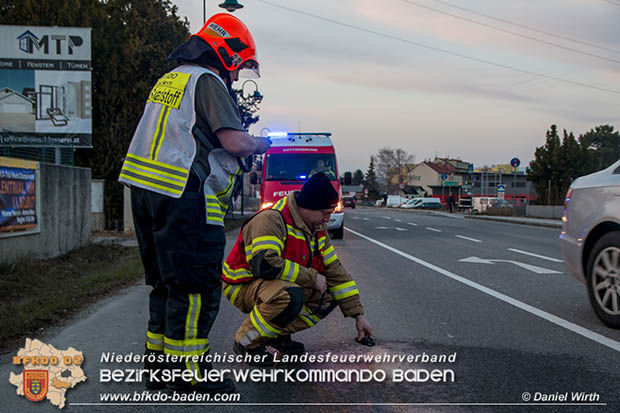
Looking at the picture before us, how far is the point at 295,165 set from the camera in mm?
16281

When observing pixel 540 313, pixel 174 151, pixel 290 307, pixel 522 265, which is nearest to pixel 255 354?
pixel 290 307

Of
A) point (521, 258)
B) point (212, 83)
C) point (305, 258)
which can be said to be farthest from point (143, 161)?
point (521, 258)

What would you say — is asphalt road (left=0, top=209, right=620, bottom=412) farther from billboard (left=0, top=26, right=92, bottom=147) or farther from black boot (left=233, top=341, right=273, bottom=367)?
billboard (left=0, top=26, right=92, bottom=147)

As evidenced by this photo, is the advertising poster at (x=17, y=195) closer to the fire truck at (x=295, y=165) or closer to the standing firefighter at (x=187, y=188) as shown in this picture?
the standing firefighter at (x=187, y=188)

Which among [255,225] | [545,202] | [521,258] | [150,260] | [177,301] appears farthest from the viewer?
[545,202]

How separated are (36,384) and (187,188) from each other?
1.70 m

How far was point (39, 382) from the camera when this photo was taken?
3604 millimetres

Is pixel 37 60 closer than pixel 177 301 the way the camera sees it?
No

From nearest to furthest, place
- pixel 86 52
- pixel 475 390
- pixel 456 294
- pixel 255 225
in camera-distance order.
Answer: pixel 475 390
pixel 255 225
pixel 456 294
pixel 86 52

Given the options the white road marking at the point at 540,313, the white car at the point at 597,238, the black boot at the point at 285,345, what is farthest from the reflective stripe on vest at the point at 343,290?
the white car at the point at 597,238

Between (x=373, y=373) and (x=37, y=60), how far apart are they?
14.4m

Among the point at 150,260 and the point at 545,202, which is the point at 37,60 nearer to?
the point at 150,260

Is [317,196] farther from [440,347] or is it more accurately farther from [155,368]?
[440,347]

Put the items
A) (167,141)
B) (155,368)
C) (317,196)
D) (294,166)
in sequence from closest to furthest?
(167,141) → (155,368) → (317,196) → (294,166)
